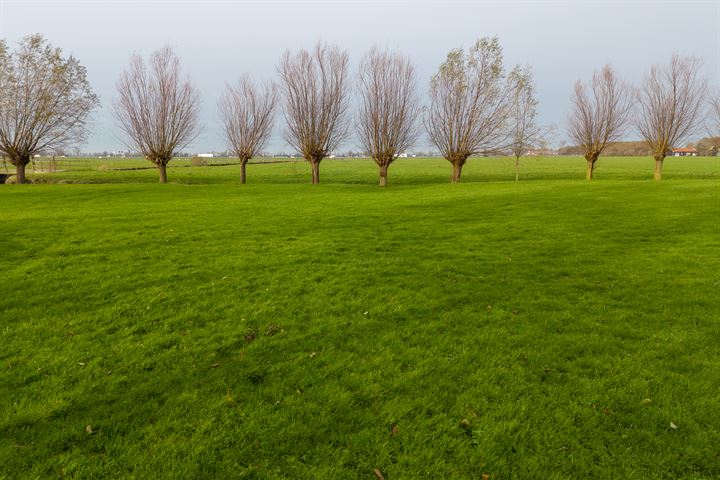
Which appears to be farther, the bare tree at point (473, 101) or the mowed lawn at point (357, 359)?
the bare tree at point (473, 101)

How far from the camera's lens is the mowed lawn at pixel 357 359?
3.57 m

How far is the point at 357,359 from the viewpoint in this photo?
5215mm

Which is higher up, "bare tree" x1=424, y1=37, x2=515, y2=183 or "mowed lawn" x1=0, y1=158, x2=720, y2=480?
"bare tree" x1=424, y1=37, x2=515, y2=183

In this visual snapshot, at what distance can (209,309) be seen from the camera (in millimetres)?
6781

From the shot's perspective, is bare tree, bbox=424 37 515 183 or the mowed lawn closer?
the mowed lawn

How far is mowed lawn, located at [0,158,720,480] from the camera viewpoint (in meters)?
3.57

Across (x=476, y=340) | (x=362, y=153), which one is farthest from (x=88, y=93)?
(x=476, y=340)

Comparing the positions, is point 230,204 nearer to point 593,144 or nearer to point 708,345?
point 708,345

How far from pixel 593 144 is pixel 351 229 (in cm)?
3988

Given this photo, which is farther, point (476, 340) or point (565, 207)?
point (565, 207)

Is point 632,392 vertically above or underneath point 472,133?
underneath

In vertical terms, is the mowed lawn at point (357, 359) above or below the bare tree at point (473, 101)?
below

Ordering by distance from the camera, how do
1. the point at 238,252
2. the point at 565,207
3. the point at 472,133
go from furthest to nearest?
the point at 472,133 < the point at 565,207 < the point at 238,252

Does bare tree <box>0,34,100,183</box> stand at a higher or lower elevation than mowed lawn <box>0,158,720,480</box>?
higher
